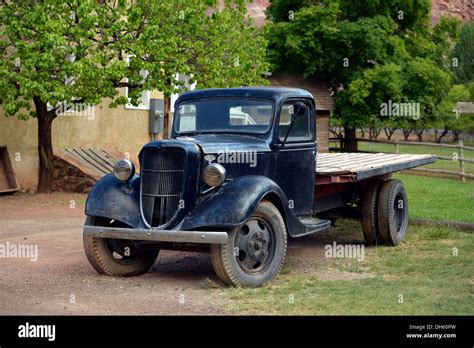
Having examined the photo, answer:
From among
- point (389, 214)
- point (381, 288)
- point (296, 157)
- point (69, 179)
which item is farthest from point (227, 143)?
point (69, 179)

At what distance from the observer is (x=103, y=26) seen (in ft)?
57.1

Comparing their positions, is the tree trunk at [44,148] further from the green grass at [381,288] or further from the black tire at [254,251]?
the black tire at [254,251]

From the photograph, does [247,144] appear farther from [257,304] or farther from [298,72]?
[298,72]

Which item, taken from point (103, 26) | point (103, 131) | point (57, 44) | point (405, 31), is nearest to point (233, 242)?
point (57, 44)

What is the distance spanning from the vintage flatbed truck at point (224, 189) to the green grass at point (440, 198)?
498 centimetres

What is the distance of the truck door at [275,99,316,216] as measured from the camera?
1015cm

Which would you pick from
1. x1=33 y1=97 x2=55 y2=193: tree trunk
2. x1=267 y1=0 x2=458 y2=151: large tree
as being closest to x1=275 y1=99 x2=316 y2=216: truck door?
x1=33 y1=97 x2=55 y2=193: tree trunk

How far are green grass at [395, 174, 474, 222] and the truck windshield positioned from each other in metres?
5.52

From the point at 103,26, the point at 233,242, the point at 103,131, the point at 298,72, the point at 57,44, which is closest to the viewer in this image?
the point at 233,242

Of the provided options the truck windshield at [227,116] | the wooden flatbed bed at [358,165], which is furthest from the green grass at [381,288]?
the truck windshield at [227,116]

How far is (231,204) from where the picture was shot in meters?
8.77

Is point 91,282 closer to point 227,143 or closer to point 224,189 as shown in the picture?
point 224,189

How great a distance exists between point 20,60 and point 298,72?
744 inches

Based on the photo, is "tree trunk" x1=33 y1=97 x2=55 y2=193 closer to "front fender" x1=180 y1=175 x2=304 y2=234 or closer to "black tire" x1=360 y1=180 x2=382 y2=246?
"black tire" x1=360 y1=180 x2=382 y2=246
